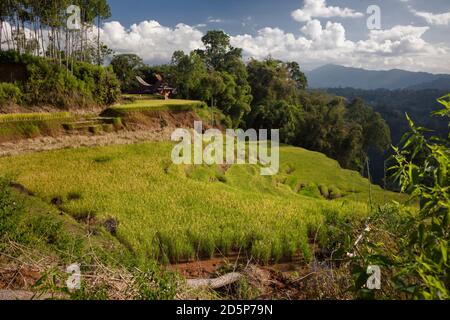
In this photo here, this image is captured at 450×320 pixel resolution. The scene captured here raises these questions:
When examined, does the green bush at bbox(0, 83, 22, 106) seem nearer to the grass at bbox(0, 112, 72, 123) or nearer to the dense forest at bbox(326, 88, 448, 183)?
the grass at bbox(0, 112, 72, 123)

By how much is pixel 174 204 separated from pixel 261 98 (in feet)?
137

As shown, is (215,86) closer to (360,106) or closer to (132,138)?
(132,138)

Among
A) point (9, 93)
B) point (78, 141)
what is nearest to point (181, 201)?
point (78, 141)

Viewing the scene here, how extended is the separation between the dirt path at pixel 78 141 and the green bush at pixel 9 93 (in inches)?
176

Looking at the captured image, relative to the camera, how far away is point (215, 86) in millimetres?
38062

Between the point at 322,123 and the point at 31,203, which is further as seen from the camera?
the point at 322,123

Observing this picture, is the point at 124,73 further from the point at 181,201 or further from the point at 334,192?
the point at 181,201

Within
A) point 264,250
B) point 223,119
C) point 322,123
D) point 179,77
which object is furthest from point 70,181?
point 322,123

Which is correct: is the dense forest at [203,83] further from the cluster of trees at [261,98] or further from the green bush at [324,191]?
the green bush at [324,191]

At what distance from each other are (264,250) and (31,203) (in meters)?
7.30

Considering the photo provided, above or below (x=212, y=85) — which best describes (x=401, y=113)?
below

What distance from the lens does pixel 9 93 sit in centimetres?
2133

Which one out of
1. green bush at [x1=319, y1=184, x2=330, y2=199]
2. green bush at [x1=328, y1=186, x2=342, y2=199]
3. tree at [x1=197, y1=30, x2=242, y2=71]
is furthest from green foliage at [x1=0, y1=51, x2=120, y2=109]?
tree at [x1=197, y1=30, x2=242, y2=71]

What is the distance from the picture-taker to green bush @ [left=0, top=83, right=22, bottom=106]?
2092 centimetres
